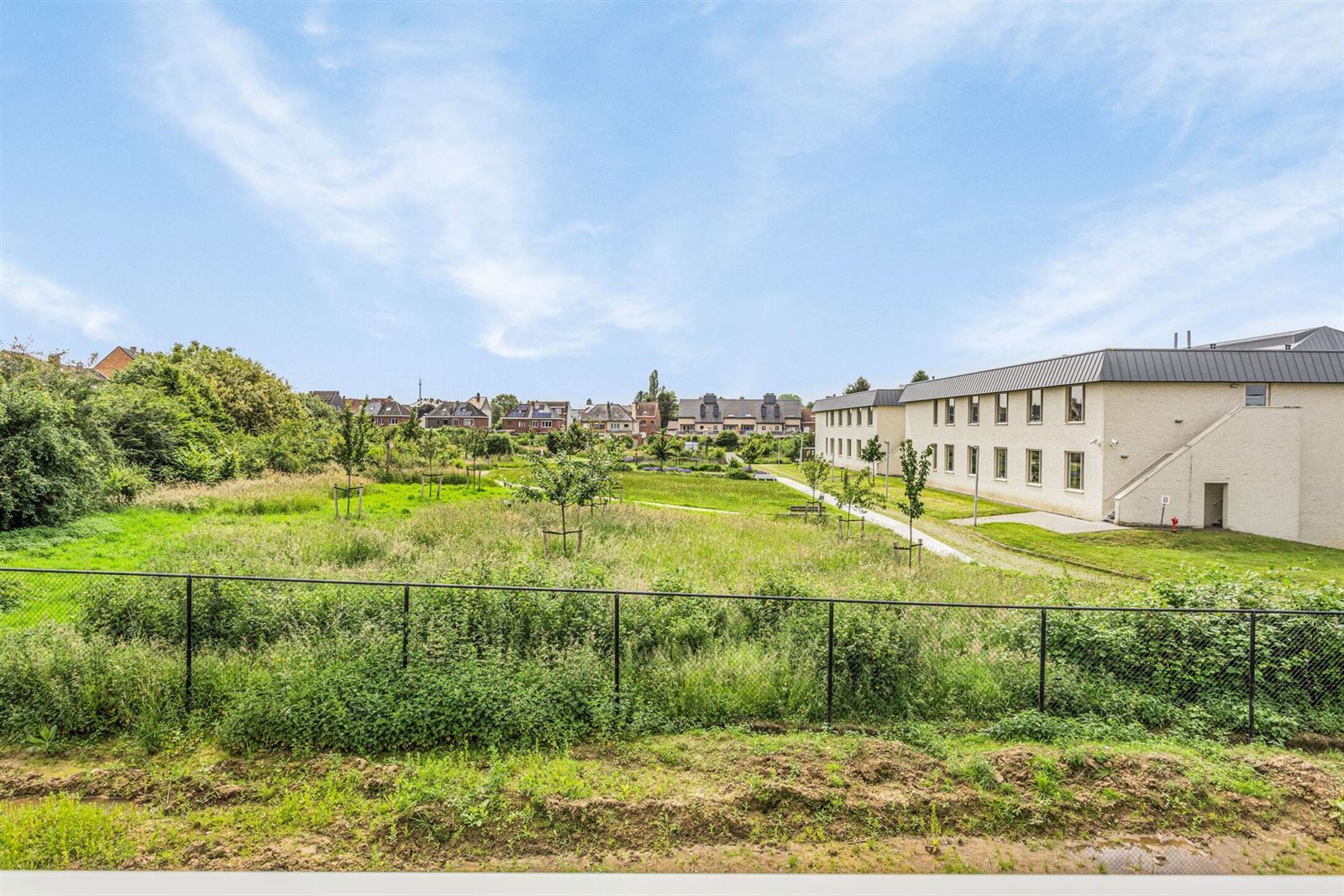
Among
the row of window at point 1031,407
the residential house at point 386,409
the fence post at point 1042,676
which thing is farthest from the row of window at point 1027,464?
the residential house at point 386,409

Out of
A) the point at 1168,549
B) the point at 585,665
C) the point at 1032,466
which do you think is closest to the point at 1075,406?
the point at 1032,466

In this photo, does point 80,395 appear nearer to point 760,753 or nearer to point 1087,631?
point 760,753

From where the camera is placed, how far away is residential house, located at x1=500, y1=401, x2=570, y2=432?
104438mm

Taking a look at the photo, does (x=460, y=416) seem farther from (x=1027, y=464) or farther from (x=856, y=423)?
(x=1027, y=464)

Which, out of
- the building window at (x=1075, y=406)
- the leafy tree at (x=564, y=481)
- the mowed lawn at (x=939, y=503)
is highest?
the building window at (x=1075, y=406)

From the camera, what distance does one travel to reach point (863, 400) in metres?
46.1

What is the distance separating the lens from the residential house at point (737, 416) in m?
103

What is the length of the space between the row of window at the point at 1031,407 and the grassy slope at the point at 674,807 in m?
20.6

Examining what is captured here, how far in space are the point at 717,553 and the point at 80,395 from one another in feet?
90.3

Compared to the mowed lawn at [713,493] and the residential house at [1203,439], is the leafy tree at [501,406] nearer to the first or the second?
the mowed lawn at [713,493]

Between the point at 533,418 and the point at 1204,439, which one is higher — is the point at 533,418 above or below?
above

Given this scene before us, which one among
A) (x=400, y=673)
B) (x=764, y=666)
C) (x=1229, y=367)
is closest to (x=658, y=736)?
(x=764, y=666)

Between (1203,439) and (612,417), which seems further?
(612,417)

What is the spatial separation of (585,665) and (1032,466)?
26.0 m
